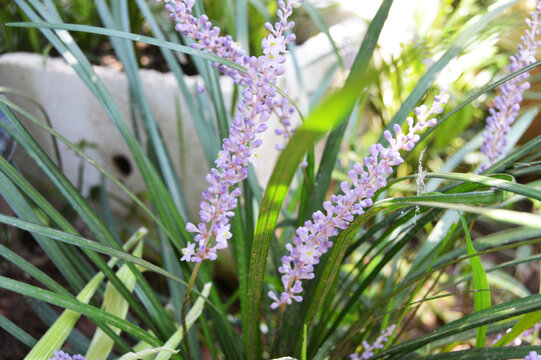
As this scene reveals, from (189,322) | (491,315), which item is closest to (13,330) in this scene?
(189,322)

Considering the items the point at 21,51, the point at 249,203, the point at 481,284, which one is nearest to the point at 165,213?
the point at 249,203

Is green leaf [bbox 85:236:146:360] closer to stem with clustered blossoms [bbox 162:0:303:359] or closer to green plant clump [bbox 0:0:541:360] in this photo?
green plant clump [bbox 0:0:541:360]

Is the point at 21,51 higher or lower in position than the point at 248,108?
higher

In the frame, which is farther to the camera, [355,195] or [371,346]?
[371,346]

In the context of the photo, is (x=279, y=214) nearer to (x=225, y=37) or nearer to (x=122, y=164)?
(x=225, y=37)

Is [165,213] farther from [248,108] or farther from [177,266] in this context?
[248,108]

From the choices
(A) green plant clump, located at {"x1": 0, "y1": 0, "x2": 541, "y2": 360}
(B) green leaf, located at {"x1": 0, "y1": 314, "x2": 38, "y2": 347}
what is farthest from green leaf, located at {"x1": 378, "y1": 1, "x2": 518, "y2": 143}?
(B) green leaf, located at {"x1": 0, "y1": 314, "x2": 38, "y2": 347}

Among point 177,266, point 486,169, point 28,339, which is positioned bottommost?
point 28,339

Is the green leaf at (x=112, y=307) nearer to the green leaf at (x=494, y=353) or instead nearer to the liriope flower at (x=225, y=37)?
the liriope flower at (x=225, y=37)
